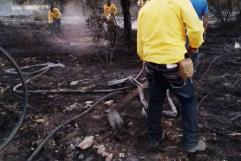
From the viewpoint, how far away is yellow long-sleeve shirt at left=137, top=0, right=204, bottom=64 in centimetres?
434

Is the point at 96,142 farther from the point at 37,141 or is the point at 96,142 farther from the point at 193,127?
the point at 193,127

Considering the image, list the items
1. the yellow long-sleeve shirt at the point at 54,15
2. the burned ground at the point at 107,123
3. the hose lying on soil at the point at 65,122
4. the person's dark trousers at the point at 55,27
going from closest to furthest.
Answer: the burned ground at the point at 107,123, the hose lying on soil at the point at 65,122, the person's dark trousers at the point at 55,27, the yellow long-sleeve shirt at the point at 54,15

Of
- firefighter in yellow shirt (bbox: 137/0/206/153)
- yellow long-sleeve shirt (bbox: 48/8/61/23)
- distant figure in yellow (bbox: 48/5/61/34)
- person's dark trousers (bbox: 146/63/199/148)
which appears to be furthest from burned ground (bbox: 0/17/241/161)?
yellow long-sleeve shirt (bbox: 48/8/61/23)

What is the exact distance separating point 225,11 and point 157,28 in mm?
18137

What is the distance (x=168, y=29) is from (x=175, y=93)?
71cm

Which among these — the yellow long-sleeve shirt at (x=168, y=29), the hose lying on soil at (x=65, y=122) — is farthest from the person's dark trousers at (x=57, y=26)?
the yellow long-sleeve shirt at (x=168, y=29)

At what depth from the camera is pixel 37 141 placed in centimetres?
564

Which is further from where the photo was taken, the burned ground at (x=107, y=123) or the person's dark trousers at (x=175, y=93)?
the burned ground at (x=107, y=123)

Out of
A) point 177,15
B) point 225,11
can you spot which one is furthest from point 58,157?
point 225,11

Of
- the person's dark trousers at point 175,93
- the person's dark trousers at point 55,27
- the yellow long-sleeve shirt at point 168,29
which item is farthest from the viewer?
the person's dark trousers at point 55,27

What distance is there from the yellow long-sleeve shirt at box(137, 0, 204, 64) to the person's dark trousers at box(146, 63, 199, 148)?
14cm

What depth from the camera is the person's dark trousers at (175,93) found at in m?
4.60

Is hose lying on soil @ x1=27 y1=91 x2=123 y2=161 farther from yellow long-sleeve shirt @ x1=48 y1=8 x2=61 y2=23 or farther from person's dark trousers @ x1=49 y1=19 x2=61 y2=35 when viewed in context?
yellow long-sleeve shirt @ x1=48 y1=8 x2=61 y2=23

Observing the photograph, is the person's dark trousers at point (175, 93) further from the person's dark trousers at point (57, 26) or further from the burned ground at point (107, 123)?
the person's dark trousers at point (57, 26)
